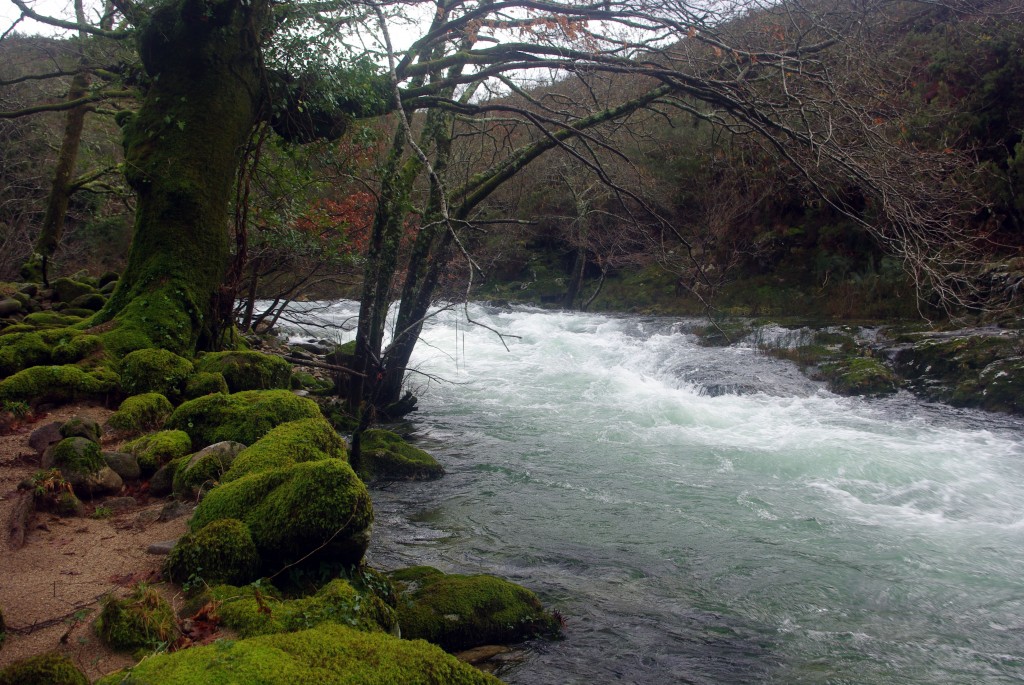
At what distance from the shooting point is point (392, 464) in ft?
26.7

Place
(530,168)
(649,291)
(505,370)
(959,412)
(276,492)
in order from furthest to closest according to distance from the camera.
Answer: (649,291) < (530,168) < (505,370) < (959,412) < (276,492)

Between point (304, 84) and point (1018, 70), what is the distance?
1425cm

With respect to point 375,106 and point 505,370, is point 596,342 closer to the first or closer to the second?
point 505,370

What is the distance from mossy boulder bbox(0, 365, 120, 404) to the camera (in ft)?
18.3

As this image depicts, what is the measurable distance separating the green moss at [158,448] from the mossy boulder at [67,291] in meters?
6.43

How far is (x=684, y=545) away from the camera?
242 inches

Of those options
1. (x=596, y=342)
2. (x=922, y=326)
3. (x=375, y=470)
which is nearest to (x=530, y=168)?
(x=596, y=342)

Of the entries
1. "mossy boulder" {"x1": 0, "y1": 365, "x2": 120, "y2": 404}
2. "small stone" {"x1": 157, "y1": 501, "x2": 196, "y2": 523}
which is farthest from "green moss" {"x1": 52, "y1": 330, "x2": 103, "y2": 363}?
"small stone" {"x1": 157, "y1": 501, "x2": 196, "y2": 523}

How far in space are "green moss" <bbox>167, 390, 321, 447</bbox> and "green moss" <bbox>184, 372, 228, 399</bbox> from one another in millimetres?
473

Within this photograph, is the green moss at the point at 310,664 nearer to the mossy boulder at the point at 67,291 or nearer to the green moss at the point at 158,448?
the green moss at the point at 158,448

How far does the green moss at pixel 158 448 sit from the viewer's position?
486 cm

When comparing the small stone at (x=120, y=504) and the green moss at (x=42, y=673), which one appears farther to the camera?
the small stone at (x=120, y=504)

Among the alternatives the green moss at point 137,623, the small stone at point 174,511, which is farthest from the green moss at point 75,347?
the green moss at point 137,623

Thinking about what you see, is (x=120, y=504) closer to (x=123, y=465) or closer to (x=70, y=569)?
(x=123, y=465)
